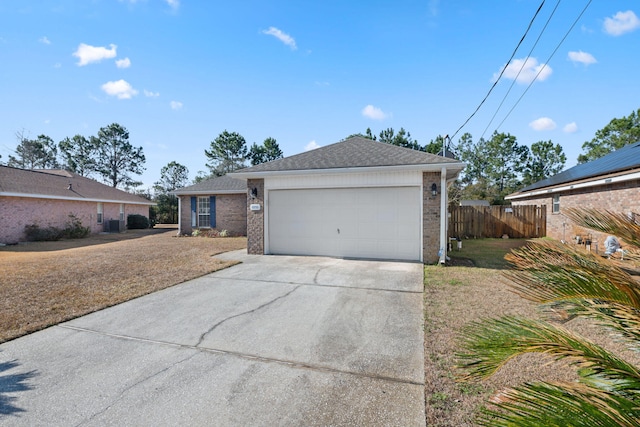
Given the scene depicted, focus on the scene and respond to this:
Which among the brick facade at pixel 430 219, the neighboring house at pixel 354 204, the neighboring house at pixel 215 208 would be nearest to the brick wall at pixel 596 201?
the brick facade at pixel 430 219

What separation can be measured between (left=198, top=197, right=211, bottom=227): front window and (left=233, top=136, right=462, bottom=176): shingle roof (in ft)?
25.3

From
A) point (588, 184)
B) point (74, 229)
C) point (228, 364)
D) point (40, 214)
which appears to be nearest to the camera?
point (228, 364)

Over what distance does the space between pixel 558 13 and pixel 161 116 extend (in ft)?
63.6

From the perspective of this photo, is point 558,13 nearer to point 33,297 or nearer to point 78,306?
point 78,306

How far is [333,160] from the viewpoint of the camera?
32.3 feet

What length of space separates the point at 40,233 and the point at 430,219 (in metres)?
19.2

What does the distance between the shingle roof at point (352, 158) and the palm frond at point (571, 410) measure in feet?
24.6

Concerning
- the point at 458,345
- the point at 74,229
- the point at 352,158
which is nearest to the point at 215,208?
the point at 74,229

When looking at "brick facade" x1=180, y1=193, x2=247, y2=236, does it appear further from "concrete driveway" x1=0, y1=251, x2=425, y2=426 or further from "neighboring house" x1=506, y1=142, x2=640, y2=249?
"neighboring house" x1=506, y1=142, x2=640, y2=249

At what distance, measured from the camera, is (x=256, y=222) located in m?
10.2

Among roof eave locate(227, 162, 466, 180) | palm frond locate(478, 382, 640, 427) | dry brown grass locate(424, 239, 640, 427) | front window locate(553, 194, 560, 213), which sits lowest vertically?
dry brown grass locate(424, 239, 640, 427)

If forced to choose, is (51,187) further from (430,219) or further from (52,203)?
(430,219)

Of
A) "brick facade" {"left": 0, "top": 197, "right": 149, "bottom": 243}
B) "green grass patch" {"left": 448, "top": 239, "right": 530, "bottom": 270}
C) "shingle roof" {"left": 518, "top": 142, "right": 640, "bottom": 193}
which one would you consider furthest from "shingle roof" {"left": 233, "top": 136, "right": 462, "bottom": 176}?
"brick facade" {"left": 0, "top": 197, "right": 149, "bottom": 243}

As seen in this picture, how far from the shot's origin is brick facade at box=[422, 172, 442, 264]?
8336mm
